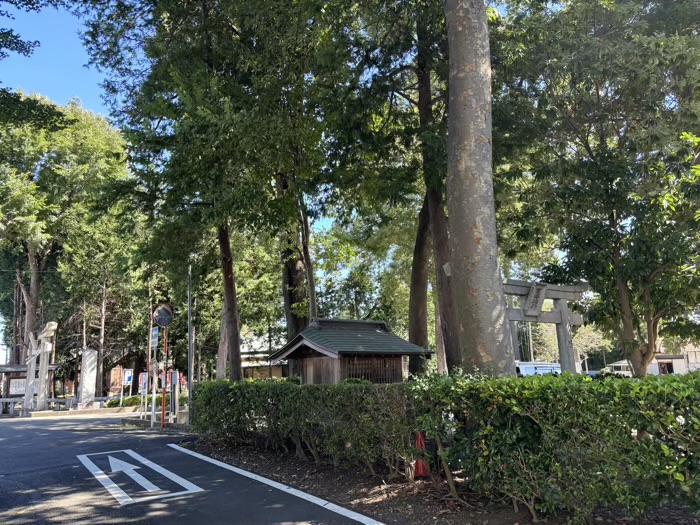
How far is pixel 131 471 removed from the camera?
8523mm

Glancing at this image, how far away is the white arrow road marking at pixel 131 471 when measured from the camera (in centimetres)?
723

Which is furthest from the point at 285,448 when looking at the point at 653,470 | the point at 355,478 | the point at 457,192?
the point at 653,470

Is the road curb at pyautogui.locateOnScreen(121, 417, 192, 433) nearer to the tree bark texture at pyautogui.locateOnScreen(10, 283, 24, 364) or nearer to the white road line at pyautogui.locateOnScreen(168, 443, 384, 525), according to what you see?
the white road line at pyautogui.locateOnScreen(168, 443, 384, 525)

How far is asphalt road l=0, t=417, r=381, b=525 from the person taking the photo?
564 cm

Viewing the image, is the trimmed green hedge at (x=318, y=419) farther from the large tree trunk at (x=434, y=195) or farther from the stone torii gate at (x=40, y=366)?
the stone torii gate at (x=40, y=366)

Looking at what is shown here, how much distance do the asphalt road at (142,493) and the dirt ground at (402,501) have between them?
289 mm

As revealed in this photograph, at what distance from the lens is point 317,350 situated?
12.4 meters

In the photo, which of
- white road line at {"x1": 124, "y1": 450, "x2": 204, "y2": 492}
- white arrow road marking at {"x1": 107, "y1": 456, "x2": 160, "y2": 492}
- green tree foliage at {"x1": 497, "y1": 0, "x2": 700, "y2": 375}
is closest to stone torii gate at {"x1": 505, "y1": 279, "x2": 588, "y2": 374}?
green tree foliage at {"x1": 497, "y1": 0, "x2": 700, "y2": 375}

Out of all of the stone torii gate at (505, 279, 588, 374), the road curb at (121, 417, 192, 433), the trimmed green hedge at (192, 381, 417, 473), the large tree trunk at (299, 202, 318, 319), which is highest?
the large tree trunk at (299, 202, 318, 319)

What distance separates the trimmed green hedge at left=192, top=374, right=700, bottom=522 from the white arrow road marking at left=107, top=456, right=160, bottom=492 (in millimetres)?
2745

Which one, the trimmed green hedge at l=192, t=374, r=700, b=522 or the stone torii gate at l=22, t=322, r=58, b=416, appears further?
the stone torii gate at l=22, t=322, r=58, b=416

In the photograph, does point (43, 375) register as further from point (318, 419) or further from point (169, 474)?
point (318, 419)

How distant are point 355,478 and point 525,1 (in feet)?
33.8

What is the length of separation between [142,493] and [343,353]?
5.96 metres
